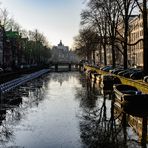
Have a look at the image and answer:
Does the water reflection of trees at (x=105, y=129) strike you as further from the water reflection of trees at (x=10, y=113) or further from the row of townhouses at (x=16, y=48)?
the row of townhouses at (x=16, y=48)

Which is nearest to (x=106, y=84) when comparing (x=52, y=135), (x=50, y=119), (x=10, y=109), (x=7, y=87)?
(x=7, y=87)

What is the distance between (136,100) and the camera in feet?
98.3

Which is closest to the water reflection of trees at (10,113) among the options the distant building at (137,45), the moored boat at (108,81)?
the moored boat at (108,81)

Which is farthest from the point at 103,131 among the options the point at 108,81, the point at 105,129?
the point at 108,81

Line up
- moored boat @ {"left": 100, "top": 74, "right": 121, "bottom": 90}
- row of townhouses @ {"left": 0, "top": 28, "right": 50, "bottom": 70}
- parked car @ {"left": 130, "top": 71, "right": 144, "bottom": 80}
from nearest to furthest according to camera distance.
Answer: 1. parked car @ {"left": 130, "top": 71, "right": 144, "bottom": 80}
2. moored boat @ {"left": 100, "top": 74, "right": 121, "bottom": 90}
3. row of townhouses @ {"left": 0, "top": 28, "right": 50, "bottom": 70}

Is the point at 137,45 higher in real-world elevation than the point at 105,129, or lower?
higher

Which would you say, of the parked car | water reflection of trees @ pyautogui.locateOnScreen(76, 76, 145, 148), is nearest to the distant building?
the parked car

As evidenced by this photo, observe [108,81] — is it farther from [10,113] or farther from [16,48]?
[16,48]

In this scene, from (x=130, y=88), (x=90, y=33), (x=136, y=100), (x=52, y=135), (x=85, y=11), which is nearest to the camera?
(x=52, y=135)

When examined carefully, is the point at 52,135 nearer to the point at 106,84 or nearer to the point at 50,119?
the point at 50,119

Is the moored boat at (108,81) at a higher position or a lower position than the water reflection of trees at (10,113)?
higher

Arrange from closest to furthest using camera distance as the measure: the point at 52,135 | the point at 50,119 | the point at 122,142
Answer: the point at 122,142, the point at 52,135, the point at 50,119

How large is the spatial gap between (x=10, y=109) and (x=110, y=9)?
114 feet

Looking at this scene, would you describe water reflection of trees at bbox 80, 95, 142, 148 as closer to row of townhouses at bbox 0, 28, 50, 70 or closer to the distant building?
row of townhouses at bbox 0, 28, 50, 70
